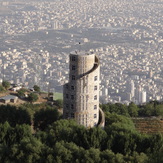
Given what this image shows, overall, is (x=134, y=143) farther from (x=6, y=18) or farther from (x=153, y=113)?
(x=6, y=18)

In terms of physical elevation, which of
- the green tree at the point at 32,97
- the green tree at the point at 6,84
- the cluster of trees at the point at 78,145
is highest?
the green tree at the point at 6,84

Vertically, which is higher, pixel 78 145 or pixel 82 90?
pixel 82 90

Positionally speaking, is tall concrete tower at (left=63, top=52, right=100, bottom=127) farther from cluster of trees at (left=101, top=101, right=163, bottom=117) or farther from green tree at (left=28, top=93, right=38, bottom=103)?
green tree at (left=28, top=93, right=38, bottom=103)

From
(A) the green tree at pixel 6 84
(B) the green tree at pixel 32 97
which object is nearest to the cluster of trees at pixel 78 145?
(B) the green tree at pixel 32 97

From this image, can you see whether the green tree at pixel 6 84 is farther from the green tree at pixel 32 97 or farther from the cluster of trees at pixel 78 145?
the cluster of trees at pixel 78 145

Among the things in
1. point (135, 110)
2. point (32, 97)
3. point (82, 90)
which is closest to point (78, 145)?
point (82, 90)

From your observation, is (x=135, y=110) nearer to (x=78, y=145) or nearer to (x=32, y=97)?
(x=32, y=97)

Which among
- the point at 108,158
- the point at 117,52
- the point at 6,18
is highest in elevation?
the point at 6,18

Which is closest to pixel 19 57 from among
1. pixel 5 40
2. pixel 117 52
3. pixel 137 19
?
pixel 5 40

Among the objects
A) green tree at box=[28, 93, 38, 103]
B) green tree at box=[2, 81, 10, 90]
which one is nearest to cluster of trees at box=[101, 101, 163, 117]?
green tree at box=[28, 93, 38, 103]
